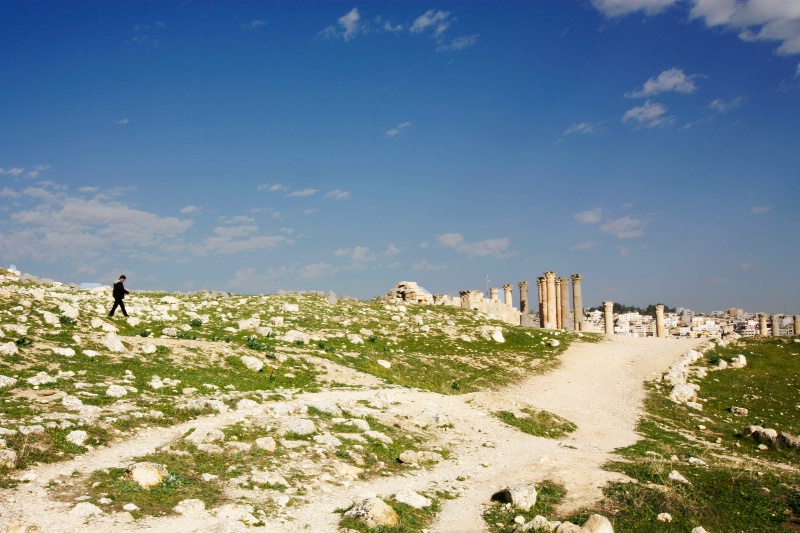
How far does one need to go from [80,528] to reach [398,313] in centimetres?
3308

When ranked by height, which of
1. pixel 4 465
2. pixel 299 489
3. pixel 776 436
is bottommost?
pixel 776 436

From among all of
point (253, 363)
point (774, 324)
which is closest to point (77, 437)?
point (253, 363)

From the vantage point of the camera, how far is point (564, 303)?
58438 mm

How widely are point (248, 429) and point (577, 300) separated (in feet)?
164

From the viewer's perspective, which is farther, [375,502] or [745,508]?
[745,508]

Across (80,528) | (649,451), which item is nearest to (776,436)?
(649,451)

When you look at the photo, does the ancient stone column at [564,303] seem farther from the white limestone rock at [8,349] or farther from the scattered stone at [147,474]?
the scattered stone at [147,474]

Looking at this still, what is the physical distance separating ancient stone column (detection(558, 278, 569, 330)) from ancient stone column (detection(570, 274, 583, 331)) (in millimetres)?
957

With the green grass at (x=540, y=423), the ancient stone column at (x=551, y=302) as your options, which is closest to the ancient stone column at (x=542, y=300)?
the ancient stone column at (x=551, y=302)

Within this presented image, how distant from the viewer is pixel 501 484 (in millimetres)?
12875

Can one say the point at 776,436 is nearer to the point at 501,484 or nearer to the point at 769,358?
the point at 501,484

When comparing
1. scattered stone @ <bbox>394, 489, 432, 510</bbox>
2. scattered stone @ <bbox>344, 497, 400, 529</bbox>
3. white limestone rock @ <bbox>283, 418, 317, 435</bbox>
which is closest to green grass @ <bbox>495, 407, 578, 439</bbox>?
white limestone rock @ <bbox>283, 418, 317, 435</bbox>

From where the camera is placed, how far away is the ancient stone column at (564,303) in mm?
57656

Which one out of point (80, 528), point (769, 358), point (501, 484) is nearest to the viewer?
point (80, 528)
